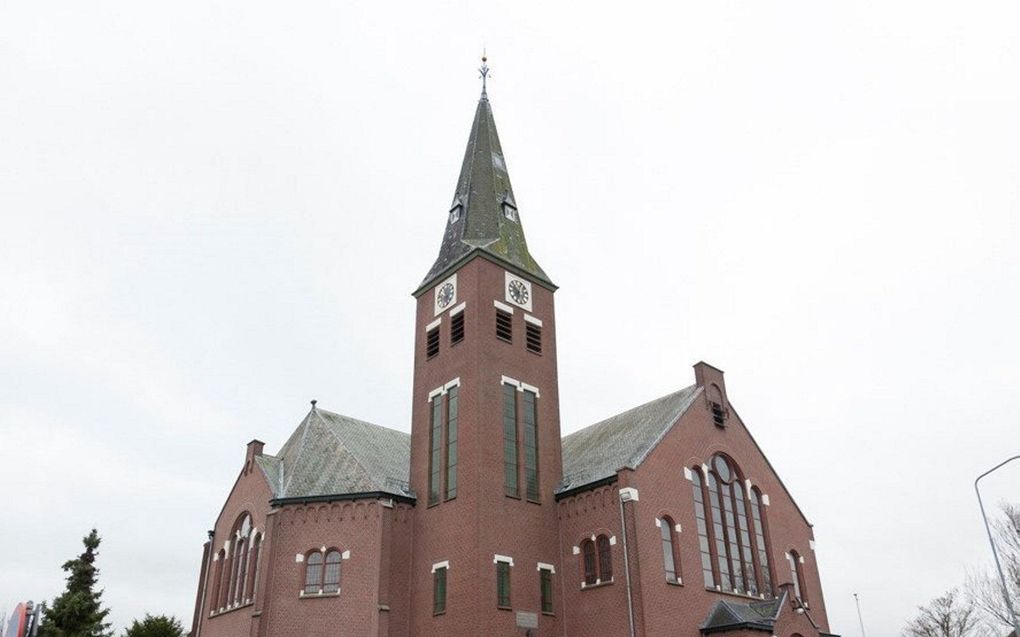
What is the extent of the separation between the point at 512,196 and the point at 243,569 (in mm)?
24115

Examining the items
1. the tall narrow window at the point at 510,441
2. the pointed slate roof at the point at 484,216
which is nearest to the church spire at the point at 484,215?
the pointed slate roof at the point at 484,216

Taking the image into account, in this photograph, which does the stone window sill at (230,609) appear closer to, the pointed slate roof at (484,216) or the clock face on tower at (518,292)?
the pointed slate roof at (484,216)

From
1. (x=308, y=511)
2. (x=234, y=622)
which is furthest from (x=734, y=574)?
(x=234, y=622)

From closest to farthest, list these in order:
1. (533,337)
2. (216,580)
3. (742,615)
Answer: (742,615)
(216,580)
(533,337)

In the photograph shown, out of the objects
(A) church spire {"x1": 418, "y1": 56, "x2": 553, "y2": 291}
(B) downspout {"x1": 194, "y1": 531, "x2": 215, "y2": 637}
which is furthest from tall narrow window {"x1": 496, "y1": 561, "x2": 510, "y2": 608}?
(B) downspout {"x1": 194, "y1": 531, "x2": 215, "y2": 637}

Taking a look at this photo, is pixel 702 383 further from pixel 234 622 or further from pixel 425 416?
pixel 234 622

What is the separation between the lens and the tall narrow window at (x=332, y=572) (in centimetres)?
3331

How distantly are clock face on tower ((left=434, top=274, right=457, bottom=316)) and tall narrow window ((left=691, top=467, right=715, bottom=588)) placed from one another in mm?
14053

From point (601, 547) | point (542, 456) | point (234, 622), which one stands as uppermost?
point (542, 456)

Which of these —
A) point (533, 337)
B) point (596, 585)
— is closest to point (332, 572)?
point (596, 585)

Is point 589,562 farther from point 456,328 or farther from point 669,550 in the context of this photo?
point 456,328

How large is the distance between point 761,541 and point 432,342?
61.1ft

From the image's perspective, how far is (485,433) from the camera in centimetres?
3447

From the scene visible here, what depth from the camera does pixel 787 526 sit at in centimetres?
3988
